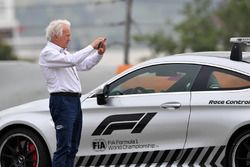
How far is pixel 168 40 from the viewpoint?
5675 centimetres

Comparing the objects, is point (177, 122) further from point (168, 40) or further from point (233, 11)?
point (168, 40)

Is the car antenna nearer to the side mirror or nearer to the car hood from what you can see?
the side mirror

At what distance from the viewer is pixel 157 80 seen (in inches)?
313

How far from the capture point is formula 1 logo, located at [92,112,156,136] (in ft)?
25.5

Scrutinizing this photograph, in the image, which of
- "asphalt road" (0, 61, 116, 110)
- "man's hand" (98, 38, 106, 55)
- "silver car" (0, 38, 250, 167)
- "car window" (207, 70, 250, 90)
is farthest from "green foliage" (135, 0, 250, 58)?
"man's hand" (98, 38, 106, 55)

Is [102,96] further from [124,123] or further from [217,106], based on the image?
[217,106]

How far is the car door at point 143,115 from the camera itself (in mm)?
7672

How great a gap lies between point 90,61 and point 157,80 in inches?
30.3

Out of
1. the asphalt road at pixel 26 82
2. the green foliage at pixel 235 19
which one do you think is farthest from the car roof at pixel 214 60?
the green foliage at pixel 235 19

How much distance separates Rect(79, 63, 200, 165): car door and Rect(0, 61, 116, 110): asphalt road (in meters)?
3.48

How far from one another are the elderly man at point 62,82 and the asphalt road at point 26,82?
3.96 meters

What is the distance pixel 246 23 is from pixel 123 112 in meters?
34.5

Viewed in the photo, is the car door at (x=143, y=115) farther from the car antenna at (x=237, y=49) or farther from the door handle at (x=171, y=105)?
the car antenna at (x=237, y=49)

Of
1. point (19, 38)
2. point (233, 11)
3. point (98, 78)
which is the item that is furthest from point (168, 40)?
point (19, 38)
